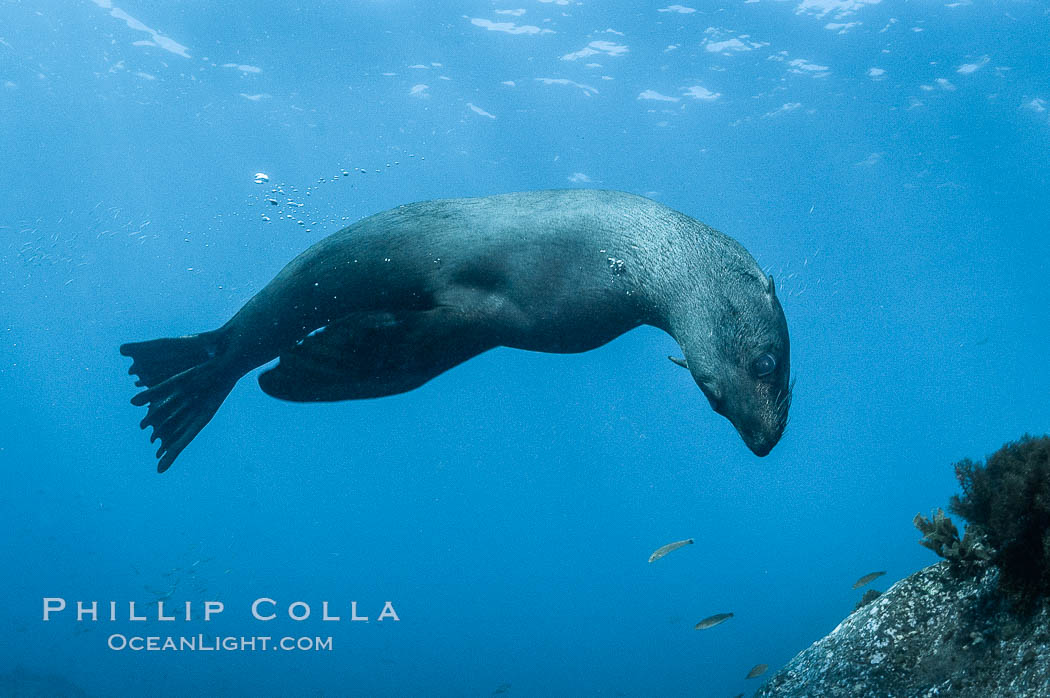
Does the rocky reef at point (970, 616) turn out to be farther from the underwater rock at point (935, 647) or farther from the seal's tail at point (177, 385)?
the seal's tail at point (177, 385)

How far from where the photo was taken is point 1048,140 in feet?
69.6

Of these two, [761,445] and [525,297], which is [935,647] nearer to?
[761,445]

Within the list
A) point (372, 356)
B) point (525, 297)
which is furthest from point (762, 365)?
point (372, 356)

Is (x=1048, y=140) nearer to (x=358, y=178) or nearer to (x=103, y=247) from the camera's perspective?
(x=358, y=178)

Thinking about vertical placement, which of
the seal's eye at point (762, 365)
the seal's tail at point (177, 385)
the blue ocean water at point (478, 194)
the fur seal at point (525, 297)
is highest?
the blue ocean water at point (478, 194)

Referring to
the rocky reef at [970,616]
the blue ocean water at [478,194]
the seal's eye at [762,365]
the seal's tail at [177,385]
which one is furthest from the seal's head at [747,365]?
the blue ocean water at [478,194]

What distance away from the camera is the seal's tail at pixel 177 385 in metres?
4.21

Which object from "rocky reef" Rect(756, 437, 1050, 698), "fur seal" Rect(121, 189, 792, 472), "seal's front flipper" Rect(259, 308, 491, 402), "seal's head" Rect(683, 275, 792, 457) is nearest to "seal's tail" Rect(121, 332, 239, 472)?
"fur seal" Rect(121, 189, 792, 472)

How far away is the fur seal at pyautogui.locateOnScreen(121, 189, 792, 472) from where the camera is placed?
8.34ft

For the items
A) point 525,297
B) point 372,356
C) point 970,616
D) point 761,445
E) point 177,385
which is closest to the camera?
point 761,445

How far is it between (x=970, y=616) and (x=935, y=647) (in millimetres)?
242

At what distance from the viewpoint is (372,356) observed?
331 centimetres

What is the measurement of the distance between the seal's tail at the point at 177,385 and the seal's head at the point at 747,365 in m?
3.21

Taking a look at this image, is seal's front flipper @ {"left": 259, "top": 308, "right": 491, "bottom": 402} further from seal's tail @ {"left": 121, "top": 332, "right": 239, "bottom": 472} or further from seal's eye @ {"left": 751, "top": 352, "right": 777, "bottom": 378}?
seal's eye @ {"left": 751, "top": 352, "right": 777, "bottom": 378}
